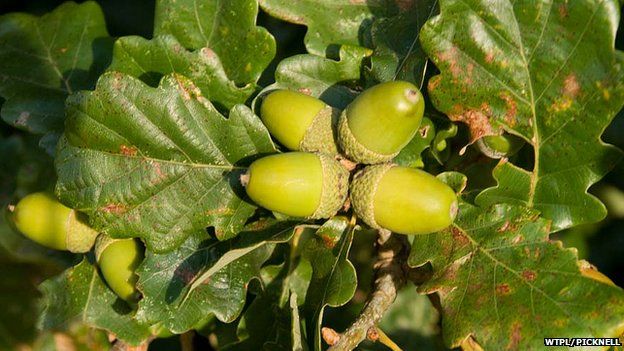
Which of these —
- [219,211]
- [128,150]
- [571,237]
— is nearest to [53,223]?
[128,150]

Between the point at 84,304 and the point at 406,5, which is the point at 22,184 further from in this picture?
the point at 406,5

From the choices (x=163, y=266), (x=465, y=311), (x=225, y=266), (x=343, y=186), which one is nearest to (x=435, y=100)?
(x=343, y=186)

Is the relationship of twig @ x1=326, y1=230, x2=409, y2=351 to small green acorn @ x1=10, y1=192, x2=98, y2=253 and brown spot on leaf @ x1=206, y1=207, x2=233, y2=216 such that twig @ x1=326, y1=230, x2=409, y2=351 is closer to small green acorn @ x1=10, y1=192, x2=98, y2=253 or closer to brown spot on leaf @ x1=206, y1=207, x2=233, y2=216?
brown spot on leaf @ x1=206, y1=207, x2=233, y2=216

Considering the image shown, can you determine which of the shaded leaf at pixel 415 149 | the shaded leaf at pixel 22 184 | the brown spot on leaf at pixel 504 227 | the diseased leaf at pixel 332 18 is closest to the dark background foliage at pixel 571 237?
→ the shaded leaf at pixel 22 184

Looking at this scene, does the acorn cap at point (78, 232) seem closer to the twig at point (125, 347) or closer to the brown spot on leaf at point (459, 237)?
the twig at point (125, 347)

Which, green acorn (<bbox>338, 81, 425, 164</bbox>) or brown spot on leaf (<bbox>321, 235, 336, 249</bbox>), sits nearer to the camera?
green acorn (<bbox>338, 81, 425, 164</bbox>)

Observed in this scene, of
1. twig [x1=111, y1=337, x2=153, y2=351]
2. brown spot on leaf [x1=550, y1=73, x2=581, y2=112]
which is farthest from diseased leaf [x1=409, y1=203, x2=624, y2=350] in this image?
twig [x1=111, y1=337, x2=153, y2=351]
